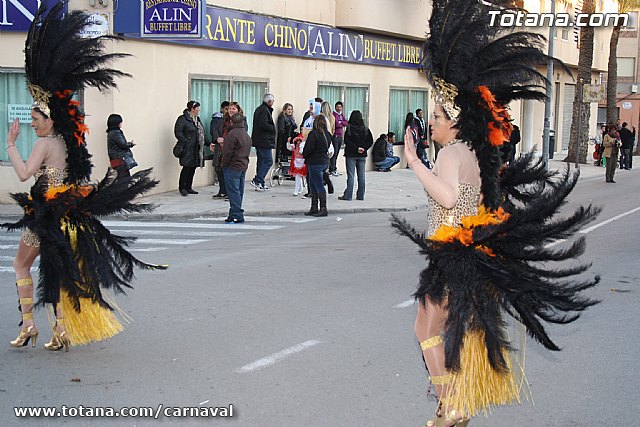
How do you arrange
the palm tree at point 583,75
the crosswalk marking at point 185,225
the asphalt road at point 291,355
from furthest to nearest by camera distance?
the palm tree at point 583,75
the crosswalk marking at point 185,225
the asphalt road at point 291,355

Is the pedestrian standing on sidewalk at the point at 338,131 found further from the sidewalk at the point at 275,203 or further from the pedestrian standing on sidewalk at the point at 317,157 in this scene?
the pedestrian standing on sidewalk at the point at 317,157

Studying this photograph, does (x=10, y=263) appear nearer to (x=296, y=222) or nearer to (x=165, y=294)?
(x=165, y=294)

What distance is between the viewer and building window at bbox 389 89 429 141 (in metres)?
27.9

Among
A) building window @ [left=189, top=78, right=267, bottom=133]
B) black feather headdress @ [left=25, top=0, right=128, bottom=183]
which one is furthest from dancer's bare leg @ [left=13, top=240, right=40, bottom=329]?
building window @ [left=189, top=78, right=267, bottom=133]

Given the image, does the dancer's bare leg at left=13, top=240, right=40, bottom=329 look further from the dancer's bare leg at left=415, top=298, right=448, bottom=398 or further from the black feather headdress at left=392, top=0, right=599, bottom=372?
the dancer's bare leg at left=415, top=298, right=448, bottom=398

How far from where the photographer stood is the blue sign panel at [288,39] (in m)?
19.3

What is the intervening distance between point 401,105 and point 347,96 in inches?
138

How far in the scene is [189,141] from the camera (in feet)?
58.8

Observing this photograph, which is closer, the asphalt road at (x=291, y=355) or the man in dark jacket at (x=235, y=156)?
the asphalt road at (x=291, y=355)

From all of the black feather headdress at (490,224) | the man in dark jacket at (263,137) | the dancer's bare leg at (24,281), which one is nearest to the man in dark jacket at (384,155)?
the man in dark jacket at (263,137)

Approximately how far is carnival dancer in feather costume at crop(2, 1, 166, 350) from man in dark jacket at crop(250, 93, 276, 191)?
12297 mm

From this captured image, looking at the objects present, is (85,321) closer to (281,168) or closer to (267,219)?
(267,219)

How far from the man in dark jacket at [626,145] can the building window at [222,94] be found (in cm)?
Answer: 1597

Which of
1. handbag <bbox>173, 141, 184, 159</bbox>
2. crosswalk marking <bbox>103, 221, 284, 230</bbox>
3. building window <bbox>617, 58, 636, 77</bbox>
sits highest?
building window <bbox>617, 58, 636, 77</bbox>
